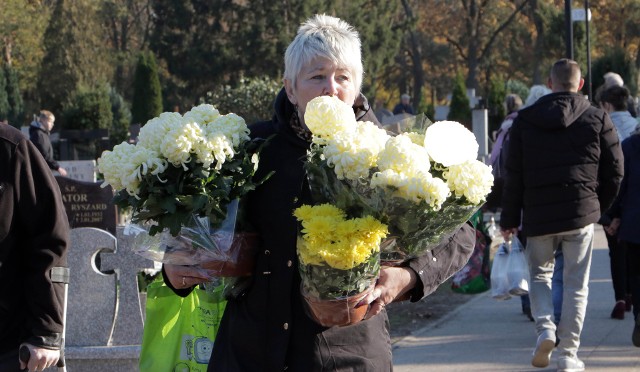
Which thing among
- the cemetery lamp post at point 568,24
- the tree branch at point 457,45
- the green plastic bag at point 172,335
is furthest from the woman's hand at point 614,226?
the tree branch at point 457,45

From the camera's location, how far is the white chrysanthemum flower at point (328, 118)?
9.39 feet

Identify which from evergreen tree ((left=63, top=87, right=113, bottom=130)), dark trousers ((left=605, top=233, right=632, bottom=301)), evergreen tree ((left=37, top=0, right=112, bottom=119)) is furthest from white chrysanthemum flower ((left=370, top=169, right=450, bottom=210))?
evergreen tree ((left=37, top=0, right=112, bottom=119))

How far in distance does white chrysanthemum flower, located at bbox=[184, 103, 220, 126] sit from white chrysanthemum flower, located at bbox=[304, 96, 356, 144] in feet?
1.46

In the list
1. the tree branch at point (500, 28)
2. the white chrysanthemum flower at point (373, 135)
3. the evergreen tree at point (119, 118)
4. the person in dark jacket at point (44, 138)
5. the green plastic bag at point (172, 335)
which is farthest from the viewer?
the tree branch at point (500, 28)

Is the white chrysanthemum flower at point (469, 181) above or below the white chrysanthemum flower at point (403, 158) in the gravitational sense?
below

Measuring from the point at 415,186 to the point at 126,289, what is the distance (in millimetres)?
4360

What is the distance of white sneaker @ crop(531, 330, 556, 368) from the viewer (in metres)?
7.16

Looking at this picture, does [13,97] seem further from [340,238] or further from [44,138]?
[340,238]

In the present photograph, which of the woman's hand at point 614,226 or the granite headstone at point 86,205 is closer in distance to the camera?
the woman's hand at point 614,226

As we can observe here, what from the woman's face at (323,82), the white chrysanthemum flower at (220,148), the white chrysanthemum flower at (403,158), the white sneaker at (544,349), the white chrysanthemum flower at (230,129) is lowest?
the white sneaker at (544,349)

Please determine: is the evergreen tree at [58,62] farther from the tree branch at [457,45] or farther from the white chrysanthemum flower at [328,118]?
the white chrysanthemum flower at [328,118]

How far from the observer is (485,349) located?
8109 millimetres

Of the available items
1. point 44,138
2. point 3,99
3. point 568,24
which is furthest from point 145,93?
point 568,24

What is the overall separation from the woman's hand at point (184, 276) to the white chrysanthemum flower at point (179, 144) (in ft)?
1.10
